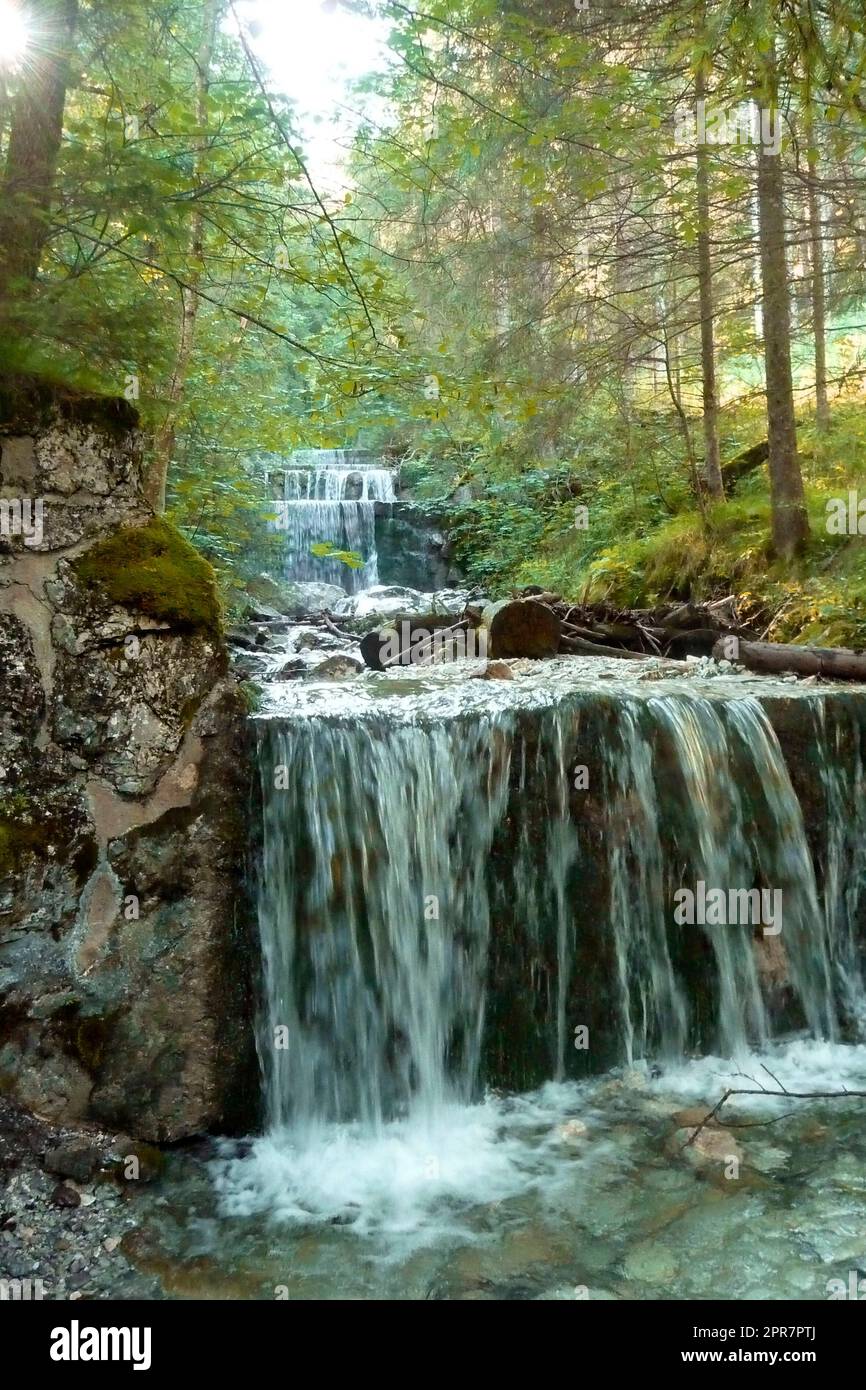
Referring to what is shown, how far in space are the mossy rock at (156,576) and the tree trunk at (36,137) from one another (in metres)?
1.12

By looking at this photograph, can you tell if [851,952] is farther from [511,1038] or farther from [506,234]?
[506,234]

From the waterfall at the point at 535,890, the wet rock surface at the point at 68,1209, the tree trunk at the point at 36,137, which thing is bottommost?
the wet rock surface at the point at 68,1209

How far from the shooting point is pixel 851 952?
5.70 m

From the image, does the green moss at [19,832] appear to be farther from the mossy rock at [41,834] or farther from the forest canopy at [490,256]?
the forest canopy at [490,256]

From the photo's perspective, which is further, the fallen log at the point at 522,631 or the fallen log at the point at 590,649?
the fallen log at the point at 590,649

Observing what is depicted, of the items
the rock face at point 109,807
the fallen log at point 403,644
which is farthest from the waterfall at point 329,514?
the rock face at point 109,807

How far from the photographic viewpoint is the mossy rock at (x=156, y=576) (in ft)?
14.0

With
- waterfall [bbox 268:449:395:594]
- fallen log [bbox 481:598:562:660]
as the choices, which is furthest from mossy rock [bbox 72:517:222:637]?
waterfall [bbox 268:449:395:594]

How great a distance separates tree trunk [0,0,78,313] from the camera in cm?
402

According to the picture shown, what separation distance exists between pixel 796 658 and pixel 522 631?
238 cm

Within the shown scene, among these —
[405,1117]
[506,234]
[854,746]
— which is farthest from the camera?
[506,234]

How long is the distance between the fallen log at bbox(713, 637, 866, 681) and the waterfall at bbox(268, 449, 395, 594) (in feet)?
27.1
